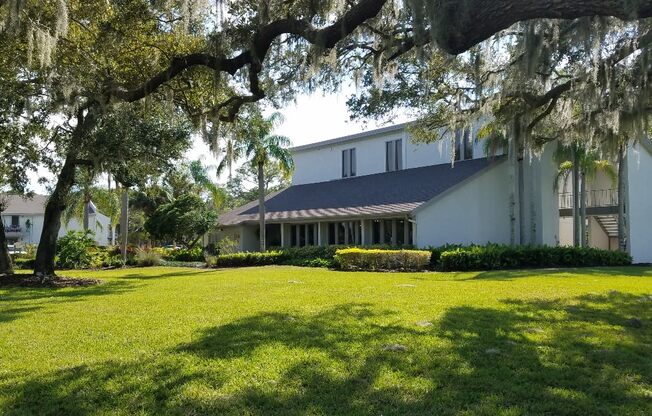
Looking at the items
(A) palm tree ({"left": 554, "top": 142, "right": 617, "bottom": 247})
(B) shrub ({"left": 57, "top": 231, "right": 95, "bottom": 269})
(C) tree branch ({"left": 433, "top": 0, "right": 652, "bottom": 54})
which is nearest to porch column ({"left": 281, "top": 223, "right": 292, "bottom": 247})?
(B) shrub ({"left": 57, "top": 231, "right": 95, "bottom": 269})

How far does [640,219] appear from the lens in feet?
81.1

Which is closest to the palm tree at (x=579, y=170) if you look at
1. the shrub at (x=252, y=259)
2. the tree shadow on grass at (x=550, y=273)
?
the tree shadow on grass at (x=550, y=273)

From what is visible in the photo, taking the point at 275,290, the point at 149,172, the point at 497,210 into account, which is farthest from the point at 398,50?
the point at 497,210

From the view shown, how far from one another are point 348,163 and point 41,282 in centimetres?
1971

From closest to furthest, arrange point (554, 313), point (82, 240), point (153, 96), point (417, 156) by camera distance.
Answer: point (554, 313) → point (153, 96) → point (82, 240) → point (417, 156)

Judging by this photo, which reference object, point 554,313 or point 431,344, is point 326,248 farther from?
point 431,344

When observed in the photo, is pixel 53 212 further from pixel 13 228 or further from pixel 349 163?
pixel 13 228

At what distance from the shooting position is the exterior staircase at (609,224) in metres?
30.3

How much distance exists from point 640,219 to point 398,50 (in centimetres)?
1929

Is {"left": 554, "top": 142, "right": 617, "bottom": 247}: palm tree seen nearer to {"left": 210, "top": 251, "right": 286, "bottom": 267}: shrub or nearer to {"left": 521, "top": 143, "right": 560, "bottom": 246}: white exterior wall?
{"left": 521, "top": 143, "right": 560, "bottom": 246}: white exterior wall

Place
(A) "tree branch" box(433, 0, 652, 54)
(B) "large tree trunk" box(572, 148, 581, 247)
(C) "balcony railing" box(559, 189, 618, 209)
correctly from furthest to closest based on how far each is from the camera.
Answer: (C) "balcony railing" box(559, 189, 618, 209) < (B) "large tree trunk" box(572, 148, 581, 247) < (A) "tree branch" box(433, 0, 652, 54)

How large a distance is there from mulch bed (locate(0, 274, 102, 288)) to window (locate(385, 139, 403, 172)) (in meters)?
17.4

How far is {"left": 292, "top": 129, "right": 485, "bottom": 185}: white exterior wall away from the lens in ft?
92.5

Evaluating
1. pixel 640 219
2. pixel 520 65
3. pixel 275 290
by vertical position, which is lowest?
pixel 275 290
